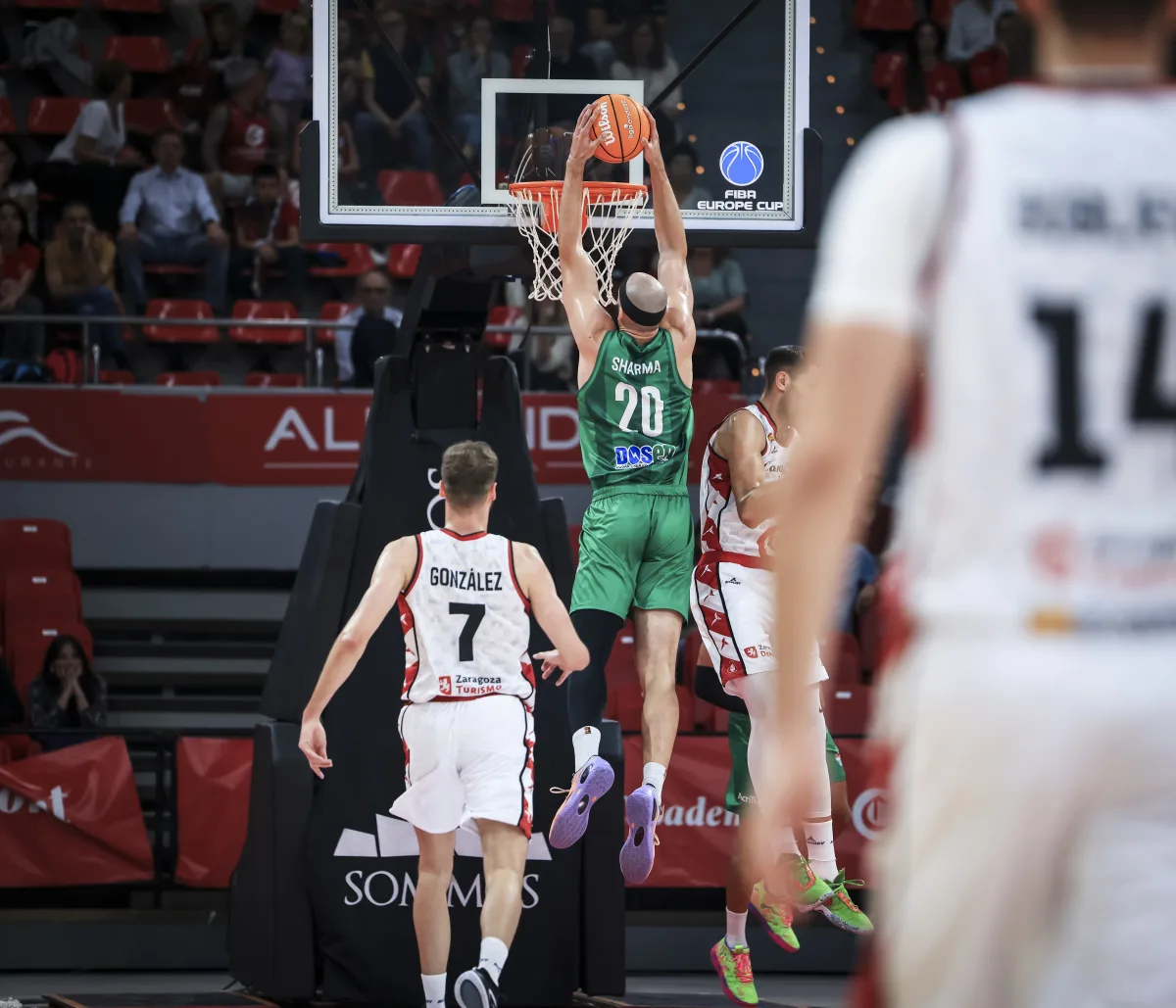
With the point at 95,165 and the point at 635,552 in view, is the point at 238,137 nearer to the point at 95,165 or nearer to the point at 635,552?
the point at 95,165

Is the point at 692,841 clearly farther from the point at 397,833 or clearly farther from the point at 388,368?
the point at 388,368

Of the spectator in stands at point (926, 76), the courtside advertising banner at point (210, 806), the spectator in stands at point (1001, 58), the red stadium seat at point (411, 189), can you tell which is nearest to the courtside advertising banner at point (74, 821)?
the courtside advertising banner at point (210, 806)

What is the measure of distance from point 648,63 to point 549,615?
2.72m

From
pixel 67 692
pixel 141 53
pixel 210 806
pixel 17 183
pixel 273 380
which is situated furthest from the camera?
pixel 141 53

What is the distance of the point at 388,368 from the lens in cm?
877

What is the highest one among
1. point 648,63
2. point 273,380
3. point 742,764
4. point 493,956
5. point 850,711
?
point 648,63

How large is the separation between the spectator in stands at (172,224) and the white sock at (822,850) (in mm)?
8346

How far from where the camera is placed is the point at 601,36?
8016mm

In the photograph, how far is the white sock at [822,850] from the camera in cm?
738

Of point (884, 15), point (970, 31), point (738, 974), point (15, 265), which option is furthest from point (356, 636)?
point (970, 31)

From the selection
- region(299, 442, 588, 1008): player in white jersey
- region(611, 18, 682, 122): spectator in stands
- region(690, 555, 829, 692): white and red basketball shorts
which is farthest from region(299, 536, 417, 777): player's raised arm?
region(611, 18, 682, 122): spectator in stands

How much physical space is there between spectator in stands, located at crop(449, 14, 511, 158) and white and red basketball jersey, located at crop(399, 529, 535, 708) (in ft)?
6.27

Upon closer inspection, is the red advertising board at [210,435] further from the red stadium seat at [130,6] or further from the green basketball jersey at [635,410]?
the green basketball jersey at [635,410]

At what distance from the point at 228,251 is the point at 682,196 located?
719cm
